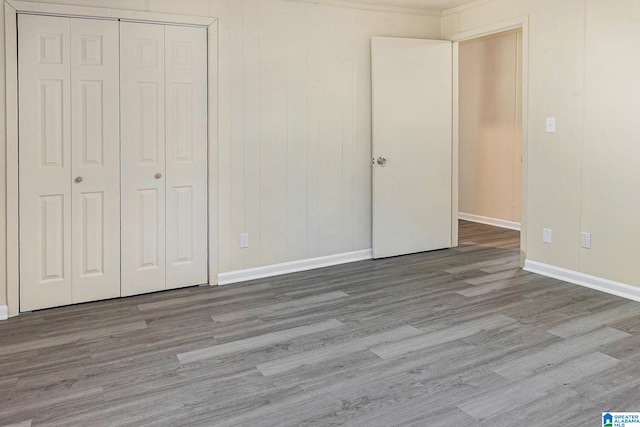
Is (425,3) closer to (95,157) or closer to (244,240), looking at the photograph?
(244,240)

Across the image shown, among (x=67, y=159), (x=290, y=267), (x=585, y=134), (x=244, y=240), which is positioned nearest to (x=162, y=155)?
(x=67, y=159)

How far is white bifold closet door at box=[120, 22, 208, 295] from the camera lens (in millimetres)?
3666

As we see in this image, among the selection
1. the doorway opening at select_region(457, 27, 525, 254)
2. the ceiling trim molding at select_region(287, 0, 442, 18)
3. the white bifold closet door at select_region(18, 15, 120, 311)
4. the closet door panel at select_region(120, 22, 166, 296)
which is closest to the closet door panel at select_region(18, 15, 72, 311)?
the white bifold closet door at select_region(18, 15, 120, 311)

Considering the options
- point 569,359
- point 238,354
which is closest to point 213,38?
point 238,354

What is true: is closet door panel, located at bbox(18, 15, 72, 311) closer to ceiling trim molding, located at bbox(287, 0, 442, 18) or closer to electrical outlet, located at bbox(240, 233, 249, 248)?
electrical outlet, located at bbox(240, 233, 249, 248)

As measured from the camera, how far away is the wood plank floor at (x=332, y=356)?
215 cm

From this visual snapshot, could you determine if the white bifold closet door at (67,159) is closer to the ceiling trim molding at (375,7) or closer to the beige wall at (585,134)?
the ceiling trim molding at (375,7)

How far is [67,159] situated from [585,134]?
3750 mm

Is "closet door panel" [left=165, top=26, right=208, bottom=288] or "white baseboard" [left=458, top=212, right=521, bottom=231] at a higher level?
"closet door panel" [left=165, top=26, right=208, bottom=288]

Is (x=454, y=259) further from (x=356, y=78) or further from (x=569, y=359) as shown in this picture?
(x=569, y=359)

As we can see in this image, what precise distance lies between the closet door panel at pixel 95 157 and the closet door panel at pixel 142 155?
61 millimetres

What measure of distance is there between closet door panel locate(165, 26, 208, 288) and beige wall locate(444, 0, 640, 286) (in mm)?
2687

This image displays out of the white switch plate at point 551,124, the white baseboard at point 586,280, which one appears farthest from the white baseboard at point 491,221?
the white switch plate at point 551,124

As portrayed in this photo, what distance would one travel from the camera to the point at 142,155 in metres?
3.72
